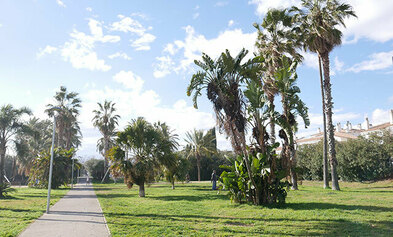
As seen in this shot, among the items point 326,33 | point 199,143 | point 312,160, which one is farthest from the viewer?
point 199,143

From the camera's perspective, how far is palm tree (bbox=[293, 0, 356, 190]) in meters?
18.8

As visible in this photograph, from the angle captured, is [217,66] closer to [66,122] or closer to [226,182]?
[226,182]

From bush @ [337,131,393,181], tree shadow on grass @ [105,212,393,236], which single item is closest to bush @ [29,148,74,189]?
tree shadow on grass @ [105,212,393,236]

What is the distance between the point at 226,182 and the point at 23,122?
65.6 ft

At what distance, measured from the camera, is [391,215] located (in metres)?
8.41

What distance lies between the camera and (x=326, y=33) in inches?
737

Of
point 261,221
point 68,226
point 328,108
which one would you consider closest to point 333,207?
point 261,221

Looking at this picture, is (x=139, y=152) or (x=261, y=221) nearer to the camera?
(x=261, y=221)

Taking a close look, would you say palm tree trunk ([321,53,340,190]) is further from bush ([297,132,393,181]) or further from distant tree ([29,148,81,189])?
distant tree ([29,148,81,189])

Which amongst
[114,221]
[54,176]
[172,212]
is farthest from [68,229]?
[54,176]

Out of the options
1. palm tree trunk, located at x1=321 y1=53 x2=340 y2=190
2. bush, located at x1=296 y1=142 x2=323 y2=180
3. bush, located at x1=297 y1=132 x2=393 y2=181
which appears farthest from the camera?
bush, located at x1=296 y1=142 x2=323 y2=180

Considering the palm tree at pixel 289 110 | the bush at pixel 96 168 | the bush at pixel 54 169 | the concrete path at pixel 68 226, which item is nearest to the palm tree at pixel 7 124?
the bush at pixel 54 169

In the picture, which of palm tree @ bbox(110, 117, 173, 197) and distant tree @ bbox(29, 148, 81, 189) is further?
distant tree @ bbox(29, 148, 81, 189)

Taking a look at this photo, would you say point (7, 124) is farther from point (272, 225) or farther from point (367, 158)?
point (367, 158)
